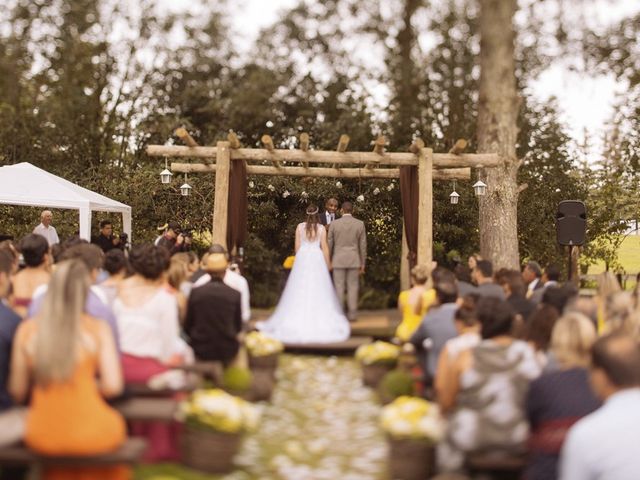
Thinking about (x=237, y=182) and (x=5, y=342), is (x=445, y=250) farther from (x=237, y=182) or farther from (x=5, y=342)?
(x=5, y=342)

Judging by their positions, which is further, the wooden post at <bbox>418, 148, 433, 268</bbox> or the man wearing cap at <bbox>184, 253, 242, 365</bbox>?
the wooden post at <bbox>418, 148, 433, 268</bbox>

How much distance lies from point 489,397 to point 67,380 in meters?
2.19

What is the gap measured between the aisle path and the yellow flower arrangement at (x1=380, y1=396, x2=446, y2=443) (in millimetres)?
356

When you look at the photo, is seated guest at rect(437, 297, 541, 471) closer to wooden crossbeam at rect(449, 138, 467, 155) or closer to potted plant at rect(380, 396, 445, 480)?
potted plant at rect(380, 396, 445, 480)

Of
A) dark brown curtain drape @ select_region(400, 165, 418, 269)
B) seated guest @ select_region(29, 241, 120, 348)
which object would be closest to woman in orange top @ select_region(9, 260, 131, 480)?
seated guest @ select_region(29, 241, 120, 348)

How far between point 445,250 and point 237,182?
22.3 ft

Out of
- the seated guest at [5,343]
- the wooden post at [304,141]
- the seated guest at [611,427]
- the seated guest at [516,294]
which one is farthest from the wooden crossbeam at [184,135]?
the seated guest at [611,427]

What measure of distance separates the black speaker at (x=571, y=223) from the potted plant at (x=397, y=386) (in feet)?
26.3

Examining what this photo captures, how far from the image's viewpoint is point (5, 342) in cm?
418

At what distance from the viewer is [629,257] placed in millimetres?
33500

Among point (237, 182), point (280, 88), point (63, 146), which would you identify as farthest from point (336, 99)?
point (237, 182)

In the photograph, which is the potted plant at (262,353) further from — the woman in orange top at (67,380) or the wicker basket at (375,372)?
the woman in orange top at (67,380)

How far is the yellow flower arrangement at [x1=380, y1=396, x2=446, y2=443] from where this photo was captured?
4.52 meters

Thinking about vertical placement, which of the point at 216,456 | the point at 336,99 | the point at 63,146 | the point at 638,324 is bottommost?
the point at 216,456
